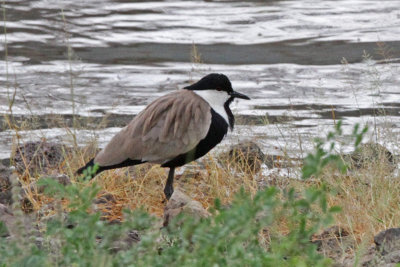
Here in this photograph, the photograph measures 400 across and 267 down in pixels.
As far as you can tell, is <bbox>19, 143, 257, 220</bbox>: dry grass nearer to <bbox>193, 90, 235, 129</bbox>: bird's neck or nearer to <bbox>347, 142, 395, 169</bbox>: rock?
<bbox>193, 90, 235, 129</bbox>: bird's neck

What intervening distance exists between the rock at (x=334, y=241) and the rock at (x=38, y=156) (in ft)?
7.69

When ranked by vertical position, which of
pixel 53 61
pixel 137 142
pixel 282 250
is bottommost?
pixel 53 61

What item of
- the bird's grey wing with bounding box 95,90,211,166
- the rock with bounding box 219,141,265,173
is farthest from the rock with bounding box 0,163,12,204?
the rock with bounding box 219,141,265,173

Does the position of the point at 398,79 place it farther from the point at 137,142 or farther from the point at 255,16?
the point at 137,142

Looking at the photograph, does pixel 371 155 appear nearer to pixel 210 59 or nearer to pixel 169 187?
pixel 169 187

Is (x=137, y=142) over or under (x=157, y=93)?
over

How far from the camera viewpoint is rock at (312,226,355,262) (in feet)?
17.4

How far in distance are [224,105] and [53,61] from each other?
17.8ft

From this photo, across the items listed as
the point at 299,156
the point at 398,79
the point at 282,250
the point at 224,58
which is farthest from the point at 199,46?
the point at 282,250

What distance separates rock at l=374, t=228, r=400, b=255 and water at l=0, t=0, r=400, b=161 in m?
2.55

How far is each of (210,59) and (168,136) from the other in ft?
17.7

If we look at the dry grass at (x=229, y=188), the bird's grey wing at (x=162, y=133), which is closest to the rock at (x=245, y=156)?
the dry grass at (x=229, y=188)

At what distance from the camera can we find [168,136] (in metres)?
6.53

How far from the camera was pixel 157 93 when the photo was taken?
10.4 m
